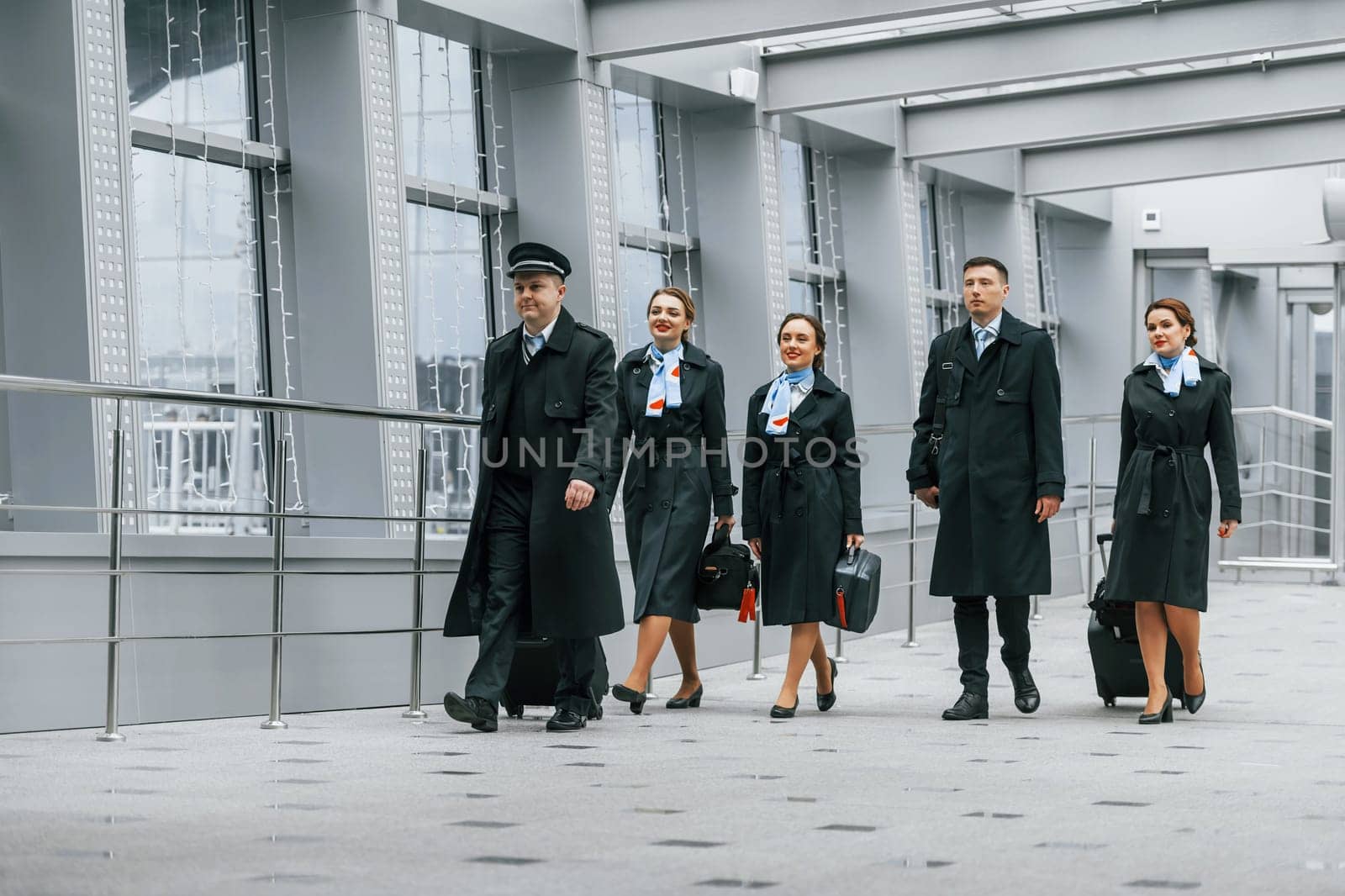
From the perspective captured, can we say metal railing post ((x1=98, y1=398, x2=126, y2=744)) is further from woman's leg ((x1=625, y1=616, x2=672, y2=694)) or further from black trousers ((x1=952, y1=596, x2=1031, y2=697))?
black trousers ((x1=952, y1=596, x2=1031, y2=697))

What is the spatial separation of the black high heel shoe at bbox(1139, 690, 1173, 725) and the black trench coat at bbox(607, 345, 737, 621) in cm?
152

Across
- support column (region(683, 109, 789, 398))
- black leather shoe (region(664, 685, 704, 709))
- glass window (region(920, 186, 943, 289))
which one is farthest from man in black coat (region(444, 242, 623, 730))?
glass window (region(920, 186, 943, 289))

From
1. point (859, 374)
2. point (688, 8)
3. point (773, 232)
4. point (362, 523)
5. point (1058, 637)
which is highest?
point (688, 8)

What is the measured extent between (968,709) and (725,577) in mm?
933

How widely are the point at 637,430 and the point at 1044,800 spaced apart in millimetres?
2446

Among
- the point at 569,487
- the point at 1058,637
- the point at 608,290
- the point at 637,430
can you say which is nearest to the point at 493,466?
the point at 569,487

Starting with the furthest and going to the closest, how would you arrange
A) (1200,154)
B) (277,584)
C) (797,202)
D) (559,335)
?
1. (1200,154)
2. (797,202)
3. (277,584)
4. (559,335)

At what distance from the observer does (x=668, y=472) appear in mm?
5922

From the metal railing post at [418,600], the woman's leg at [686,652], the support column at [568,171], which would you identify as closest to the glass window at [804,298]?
the support column at [568,171]

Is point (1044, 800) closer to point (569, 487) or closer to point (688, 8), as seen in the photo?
point (569, 487)

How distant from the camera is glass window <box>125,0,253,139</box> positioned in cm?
680

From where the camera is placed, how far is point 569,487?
5254mm

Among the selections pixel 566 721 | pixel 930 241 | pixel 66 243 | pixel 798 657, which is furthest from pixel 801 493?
pixel 930 241

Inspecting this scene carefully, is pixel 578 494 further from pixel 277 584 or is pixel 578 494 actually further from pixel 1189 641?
pixel 1189 641
